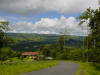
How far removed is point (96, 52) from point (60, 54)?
48.9 m

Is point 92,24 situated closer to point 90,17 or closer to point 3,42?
point 90,17

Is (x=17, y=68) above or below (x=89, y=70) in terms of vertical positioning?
above

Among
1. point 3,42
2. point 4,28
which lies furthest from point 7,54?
point 4,28

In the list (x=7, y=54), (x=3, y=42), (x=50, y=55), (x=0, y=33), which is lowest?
(x=50, y=55)

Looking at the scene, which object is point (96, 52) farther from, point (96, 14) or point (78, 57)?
point (78, 57)

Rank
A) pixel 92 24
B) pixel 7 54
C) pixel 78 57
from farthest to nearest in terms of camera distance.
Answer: pixel 78 57
pixel 7 54
pixel 92 24

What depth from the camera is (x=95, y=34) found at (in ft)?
76.7

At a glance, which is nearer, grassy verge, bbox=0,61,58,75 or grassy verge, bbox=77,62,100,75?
grassy verge, bbox=0,61,58,75

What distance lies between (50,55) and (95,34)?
209ft

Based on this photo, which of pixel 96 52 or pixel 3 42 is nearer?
pixel 96 52

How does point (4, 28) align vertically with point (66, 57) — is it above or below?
above

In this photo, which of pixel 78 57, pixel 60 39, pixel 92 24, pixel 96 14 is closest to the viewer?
pixel 96 14

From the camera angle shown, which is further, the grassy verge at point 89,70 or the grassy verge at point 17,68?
the grassy verge at point 89,70

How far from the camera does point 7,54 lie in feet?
89.3
